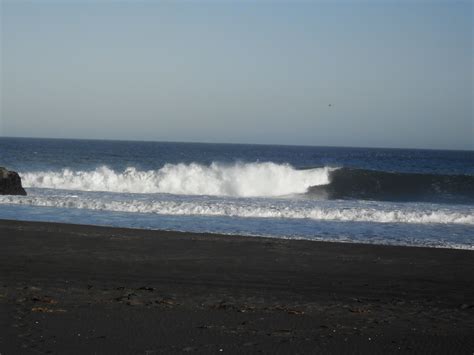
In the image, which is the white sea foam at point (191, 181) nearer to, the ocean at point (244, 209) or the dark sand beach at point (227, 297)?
the ocean at point (244, 209)

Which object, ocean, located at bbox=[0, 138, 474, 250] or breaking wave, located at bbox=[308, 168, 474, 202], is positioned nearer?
ocean, located at bbox=[0, 138, 474, 250]

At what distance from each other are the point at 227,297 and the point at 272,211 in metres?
11.4

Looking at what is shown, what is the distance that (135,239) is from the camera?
1236 cm

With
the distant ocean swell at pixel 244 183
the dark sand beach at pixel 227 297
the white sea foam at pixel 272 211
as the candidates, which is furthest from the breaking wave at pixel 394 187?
the dark sand beach at pixel 227 297

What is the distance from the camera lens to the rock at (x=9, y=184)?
70.5 feet

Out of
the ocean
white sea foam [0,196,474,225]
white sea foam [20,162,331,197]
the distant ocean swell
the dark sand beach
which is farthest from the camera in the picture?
the distant ocean swell

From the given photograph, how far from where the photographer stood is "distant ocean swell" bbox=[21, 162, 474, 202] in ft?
103

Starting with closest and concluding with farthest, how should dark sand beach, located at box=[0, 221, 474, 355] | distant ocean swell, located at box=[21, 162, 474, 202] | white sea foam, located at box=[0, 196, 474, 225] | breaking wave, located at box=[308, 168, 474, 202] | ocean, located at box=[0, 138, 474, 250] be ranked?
dark sand beach, located at box=[0, 221, 474, 355], ocean, located at box=[0, 138, 474, 250], white sea foam, located at box=[0, 196, 474, 225], distant ocean swell, located at box=[21, 162, 474, 202], breaking wave, located at box=[308, 168, 474, 202]

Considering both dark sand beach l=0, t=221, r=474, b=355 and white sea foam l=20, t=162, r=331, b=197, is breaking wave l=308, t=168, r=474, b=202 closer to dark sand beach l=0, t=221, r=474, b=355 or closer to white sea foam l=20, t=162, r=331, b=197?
white sea foam l=20, t=162, r=331, b=197

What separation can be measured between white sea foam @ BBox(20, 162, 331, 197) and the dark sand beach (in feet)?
62.0

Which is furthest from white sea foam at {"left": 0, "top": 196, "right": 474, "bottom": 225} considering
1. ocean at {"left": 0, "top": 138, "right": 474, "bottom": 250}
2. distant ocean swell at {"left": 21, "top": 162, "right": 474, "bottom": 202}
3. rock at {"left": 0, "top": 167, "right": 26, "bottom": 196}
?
distant ocean swell at {"left": 21, "top": 162, "right": 474, "bottom": 202}

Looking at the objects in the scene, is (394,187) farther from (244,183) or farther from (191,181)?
(191,181)

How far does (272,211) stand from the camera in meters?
18.8

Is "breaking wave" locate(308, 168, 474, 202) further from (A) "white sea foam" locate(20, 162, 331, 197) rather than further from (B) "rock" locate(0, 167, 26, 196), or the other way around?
(B) "rock" locate(0, 167, 26, 196)
